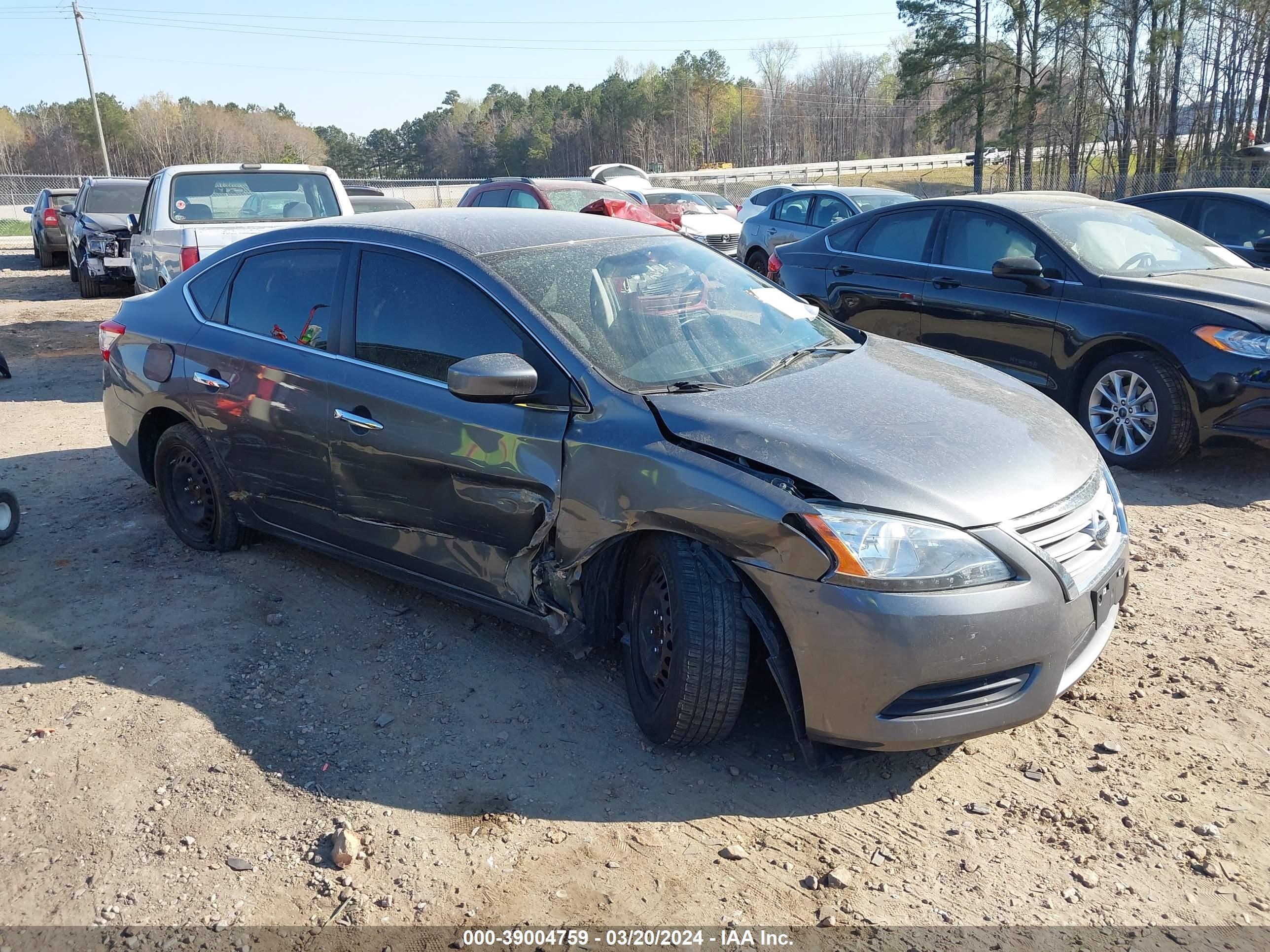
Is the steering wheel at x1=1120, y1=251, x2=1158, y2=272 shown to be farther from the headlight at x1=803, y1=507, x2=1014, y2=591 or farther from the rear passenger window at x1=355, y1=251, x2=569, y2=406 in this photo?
the rear passenger window at x1=355, y1=251, x2=569, y2=406

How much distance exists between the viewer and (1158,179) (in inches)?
958

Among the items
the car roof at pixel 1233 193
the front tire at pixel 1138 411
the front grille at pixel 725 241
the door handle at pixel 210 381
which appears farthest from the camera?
the front grille at pixel 725 241

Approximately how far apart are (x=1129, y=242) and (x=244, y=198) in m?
7.61

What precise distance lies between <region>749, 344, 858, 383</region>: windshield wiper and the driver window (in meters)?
3.19

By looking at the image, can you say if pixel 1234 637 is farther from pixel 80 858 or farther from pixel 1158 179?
pixel 1158 179

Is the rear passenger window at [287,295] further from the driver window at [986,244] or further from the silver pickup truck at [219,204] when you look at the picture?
the driver window at [986,244]

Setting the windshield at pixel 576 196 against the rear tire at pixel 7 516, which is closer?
the rear tire at pixel 7 516

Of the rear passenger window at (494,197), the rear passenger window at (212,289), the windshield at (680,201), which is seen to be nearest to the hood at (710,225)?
the windshield at (680,201)

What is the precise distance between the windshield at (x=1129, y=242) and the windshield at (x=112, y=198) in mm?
14834

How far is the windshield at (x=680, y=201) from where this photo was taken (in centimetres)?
2003

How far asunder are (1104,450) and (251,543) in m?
5.26

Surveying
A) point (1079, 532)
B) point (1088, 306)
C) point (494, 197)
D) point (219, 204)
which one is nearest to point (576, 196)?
point (494, 197)

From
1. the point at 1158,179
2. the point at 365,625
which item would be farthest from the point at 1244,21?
the point at 365,625

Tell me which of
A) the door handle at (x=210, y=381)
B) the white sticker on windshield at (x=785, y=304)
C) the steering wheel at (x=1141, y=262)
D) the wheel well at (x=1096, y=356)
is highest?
the white sticker on windshield at (x=785, y=304)
